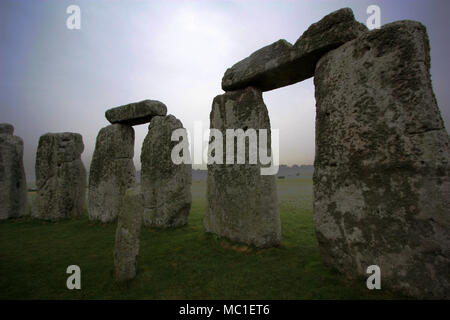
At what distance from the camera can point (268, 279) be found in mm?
3219

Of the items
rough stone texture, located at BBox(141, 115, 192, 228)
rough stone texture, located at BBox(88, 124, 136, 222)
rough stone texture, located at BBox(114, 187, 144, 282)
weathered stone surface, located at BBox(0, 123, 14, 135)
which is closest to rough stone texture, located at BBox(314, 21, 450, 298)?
rough stone texture, located at BBox(114, 187, 144, 282)

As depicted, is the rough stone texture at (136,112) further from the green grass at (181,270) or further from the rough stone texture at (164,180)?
the green grass at (181,270)

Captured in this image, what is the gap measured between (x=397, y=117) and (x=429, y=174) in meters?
0.73

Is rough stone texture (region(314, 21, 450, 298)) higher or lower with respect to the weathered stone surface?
lower

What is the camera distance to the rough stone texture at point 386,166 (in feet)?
8.16

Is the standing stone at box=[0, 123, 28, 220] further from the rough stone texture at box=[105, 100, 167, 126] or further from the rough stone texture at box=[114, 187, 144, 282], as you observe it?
the rough stone texture at box=[114, 187, 144, 282]

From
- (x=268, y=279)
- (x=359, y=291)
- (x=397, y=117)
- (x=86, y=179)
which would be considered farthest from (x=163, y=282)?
(x=86, y=179)

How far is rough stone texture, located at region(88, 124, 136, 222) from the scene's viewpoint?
7.31 metres

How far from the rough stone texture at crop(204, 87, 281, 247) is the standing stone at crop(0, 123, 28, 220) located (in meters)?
7.53

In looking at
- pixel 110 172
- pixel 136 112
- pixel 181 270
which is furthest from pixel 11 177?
pixel 181 270

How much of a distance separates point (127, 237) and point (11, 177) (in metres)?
7.82

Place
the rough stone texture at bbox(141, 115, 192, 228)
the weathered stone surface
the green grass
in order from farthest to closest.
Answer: the weathered stone surface < the rough stone texture at bbox(141, 115, 192, 228) < the green grass

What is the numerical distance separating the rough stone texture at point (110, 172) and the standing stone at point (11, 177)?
299 centimetres
